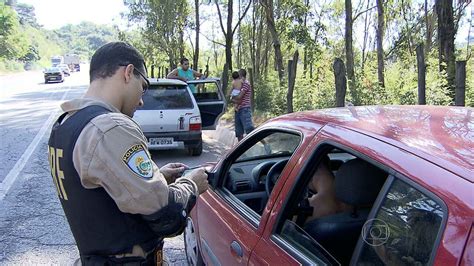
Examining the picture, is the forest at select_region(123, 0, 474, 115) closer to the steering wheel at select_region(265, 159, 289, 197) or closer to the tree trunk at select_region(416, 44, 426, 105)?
the tree trunk at select_region(416, 44, 426, 105)

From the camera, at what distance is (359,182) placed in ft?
6.36

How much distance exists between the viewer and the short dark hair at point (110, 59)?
5.80 feet

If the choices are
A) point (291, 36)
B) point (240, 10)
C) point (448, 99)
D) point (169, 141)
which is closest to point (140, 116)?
point (169, 141)

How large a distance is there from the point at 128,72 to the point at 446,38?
8438mm

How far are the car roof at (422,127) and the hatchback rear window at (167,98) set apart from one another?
245 inches

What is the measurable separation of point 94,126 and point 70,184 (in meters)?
0.25

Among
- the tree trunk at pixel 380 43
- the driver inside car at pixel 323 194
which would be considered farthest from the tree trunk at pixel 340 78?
the driver inside car at pixel 323 194

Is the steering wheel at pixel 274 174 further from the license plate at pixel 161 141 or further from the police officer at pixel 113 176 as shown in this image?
the license plate at pixel 161 141

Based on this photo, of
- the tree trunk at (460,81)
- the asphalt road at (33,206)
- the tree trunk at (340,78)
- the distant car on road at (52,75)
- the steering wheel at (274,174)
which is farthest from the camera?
the distant car on road at (52,75)

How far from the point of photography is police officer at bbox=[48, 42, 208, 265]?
1569 mm

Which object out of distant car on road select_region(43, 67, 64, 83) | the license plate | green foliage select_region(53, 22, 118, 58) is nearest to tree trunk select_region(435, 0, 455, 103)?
the license plate

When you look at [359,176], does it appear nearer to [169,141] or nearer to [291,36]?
[169,141]

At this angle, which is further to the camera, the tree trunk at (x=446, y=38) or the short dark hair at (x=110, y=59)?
the tree trunk at (x=446, y=38)

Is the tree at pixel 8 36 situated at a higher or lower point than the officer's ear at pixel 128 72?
higher
